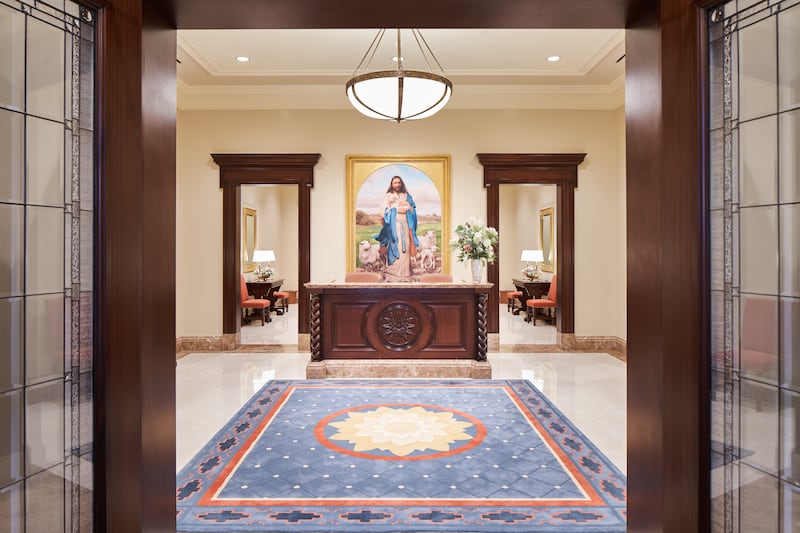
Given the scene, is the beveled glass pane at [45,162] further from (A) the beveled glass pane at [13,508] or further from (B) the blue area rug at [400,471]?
(B) the blue area rug at [400,471]

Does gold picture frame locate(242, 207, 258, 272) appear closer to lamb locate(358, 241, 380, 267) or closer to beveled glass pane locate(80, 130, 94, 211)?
lamb locate(358, 241, 380, 267)

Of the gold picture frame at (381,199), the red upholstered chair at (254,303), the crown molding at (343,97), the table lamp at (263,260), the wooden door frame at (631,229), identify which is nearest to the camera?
the wooden door frame at (631,229)

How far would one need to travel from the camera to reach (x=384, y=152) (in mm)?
8023

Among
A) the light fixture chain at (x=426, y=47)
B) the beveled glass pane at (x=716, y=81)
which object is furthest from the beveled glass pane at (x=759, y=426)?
the light fixture chain at (x=426, y=47)

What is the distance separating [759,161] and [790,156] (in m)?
0.09

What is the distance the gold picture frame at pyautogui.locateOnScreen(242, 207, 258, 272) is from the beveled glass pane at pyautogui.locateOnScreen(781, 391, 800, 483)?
11777mm

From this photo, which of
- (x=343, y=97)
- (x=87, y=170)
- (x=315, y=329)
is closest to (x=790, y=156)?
(x=87, y=170)

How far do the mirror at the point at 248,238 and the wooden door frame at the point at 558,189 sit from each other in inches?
261

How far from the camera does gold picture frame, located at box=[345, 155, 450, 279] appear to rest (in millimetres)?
8016

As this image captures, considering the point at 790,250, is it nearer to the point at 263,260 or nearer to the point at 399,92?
the point at 399,92

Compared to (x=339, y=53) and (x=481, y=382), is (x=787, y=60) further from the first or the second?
(x=339, y=53)

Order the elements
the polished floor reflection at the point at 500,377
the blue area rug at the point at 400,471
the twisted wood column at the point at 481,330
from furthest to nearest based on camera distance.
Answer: the twisted wood column at the point at 481,330, the polished floor reflection at the point at 500,377, the blue area rug at the point at 400,471

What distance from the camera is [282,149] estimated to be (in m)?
8.06

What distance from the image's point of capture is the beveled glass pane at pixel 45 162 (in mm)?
1642
